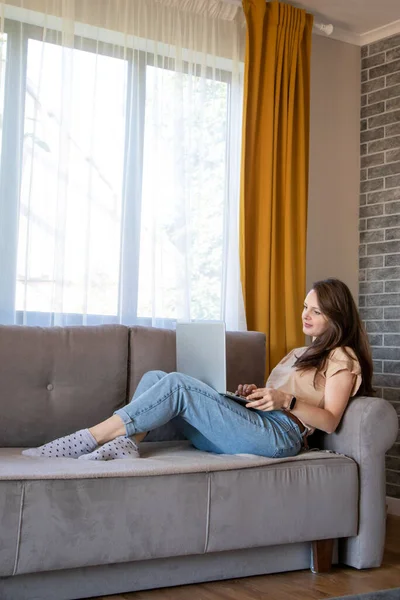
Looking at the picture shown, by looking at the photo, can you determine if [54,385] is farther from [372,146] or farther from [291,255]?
[372,146]

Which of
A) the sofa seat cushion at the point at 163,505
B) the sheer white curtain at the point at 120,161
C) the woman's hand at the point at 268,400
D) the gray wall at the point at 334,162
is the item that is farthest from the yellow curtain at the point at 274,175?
the sofa seat cushion at the point at 163,505

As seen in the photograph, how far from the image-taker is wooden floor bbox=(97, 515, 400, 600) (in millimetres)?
2387

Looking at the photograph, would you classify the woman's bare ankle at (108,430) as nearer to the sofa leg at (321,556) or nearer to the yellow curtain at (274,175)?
the sofa leg at (321,556)

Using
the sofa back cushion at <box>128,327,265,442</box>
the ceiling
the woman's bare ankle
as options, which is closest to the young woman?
the woman's bare ankle

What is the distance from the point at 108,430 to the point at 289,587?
767 millimetres

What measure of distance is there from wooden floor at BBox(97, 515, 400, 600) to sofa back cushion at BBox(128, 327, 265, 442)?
736mm

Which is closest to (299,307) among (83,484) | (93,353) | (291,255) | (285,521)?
(291,255)

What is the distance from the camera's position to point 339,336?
2906 millimetres

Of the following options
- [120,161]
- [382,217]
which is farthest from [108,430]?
[382,217]

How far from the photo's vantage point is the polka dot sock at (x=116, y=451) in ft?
8.16

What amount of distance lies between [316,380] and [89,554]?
112cm

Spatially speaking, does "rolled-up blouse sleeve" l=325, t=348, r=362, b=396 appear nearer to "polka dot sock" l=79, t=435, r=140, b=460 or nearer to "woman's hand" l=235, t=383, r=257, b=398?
"woman's hand" l=235, t=383, r=257, b=398

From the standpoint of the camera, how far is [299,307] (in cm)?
400

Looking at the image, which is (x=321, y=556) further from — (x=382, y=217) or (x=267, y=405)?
(x=382, y=217)
